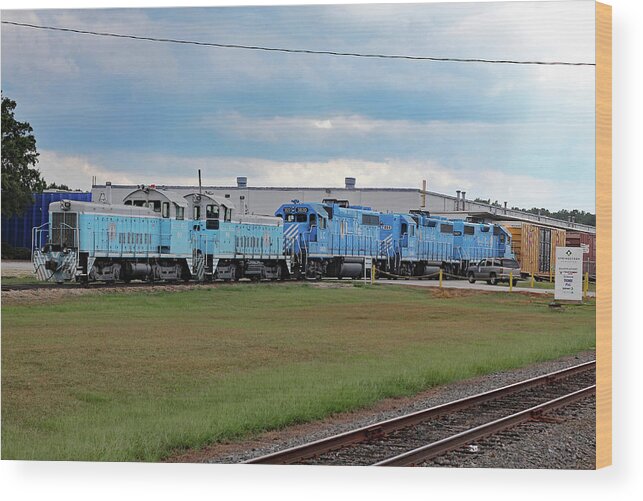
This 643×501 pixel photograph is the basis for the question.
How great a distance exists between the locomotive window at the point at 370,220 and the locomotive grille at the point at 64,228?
4.53m

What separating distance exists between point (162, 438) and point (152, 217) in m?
6.56

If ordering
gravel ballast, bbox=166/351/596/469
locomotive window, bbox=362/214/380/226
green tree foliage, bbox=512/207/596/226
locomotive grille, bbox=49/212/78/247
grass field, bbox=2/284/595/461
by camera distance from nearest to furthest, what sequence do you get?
1. gravel ballast, bbox=166/351/596/469
2. grass field, bbox=2/284/595/461
3. green tree foliage, bbox=512/207/596/226
4. locomotive window, bbox=362/214/380/226
5. locomotive grille, bbox=49/212/78/247

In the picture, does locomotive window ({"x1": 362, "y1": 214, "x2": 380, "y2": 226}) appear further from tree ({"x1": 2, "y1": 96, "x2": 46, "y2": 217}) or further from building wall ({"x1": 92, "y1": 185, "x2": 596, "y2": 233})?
tree ({"x1": 2, "y1": 96, "x2": 46, "y2": 217})

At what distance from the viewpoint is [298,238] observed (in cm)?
1396

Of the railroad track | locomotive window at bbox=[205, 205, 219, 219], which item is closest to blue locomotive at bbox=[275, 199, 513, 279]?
locomotive window at bbox=[205, 205, 219, 219]

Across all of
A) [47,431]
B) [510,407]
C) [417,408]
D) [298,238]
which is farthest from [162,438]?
[298,238]

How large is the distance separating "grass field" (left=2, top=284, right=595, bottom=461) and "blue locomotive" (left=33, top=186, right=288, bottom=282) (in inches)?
42.8

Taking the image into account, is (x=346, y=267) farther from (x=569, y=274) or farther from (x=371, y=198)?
(x=569, y=274)


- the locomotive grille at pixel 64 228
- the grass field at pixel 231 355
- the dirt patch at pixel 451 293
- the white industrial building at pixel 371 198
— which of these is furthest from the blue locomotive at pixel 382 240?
the locomotive grille at pixel 64 228

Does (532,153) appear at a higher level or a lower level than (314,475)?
higher

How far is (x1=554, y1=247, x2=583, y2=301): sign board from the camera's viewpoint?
425 inches

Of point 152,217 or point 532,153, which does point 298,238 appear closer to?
point 152,217

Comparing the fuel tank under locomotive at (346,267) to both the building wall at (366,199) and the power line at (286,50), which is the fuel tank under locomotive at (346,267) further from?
the power line at (286,50)

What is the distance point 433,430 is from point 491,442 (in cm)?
61
